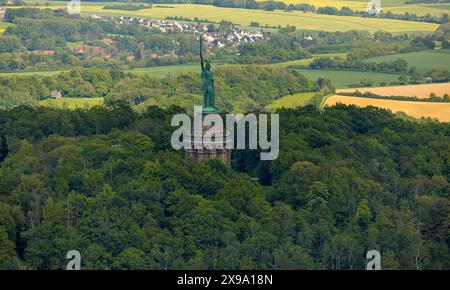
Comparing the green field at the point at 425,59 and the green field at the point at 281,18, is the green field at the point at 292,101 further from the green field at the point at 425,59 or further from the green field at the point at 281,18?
the green field at the point at 281,18

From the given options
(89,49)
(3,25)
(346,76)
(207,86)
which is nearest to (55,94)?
(346,76)

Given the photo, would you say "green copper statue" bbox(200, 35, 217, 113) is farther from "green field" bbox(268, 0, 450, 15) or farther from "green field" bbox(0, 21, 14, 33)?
"green field" bbox(0, 21, 14, 33)

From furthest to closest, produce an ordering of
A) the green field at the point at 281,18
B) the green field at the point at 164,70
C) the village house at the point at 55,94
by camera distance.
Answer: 1. the green field at the point at 281,18
2. the green field at the point at 164,70
3. the village house at the point at 55,94

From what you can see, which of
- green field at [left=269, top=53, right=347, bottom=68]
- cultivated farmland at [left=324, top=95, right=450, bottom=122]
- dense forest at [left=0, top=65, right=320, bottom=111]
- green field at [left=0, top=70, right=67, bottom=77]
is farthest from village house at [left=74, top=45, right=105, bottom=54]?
cultivated farmland at [left=324, top=95, right=450, bottom=122]

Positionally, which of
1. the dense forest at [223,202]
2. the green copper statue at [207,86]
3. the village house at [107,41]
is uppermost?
the green copper statue at [207,86]

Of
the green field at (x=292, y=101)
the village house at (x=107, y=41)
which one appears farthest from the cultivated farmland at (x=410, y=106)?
the village house at (x=107, y=41)

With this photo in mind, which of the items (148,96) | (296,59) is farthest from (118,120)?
(296,59)

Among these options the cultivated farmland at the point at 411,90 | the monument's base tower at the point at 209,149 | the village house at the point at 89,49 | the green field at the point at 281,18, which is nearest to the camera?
the monument's base tower at the point at 209,149
